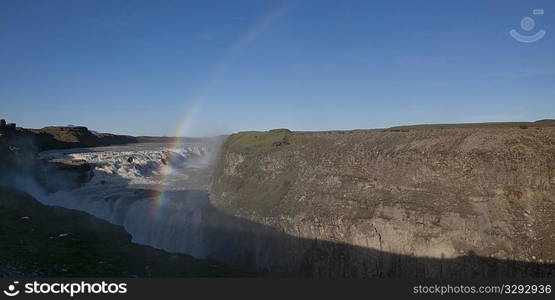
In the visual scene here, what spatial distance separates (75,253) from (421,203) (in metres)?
25.6

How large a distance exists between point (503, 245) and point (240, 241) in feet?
70.6

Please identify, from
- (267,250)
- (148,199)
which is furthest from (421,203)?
(148,199)

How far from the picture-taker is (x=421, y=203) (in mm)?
25328

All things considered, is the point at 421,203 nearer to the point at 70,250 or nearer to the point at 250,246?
the point at 250,246

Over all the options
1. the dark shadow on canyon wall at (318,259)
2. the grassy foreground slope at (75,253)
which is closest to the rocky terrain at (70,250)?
the grassy foreground slope at (75,253)

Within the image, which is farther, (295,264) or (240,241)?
(240,241)

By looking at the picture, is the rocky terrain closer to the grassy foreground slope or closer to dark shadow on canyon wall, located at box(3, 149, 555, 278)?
the grassy foreground slope

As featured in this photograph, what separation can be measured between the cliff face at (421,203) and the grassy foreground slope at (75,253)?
7381mm

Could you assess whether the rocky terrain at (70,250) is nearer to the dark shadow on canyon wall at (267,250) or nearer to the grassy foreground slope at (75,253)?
the grassy foreground slope at (75,253)

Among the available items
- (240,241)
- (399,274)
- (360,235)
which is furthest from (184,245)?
(399,274)

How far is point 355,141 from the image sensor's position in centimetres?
3425

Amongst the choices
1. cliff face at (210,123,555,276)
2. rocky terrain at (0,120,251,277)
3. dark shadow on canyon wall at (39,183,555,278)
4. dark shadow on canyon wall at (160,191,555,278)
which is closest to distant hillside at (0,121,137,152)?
rocky terrain at (0,120,251,277)

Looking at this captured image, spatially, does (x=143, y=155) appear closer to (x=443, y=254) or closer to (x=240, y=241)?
(x=240, y=241)

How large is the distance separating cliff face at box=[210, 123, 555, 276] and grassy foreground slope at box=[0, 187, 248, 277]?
24.2 ft
